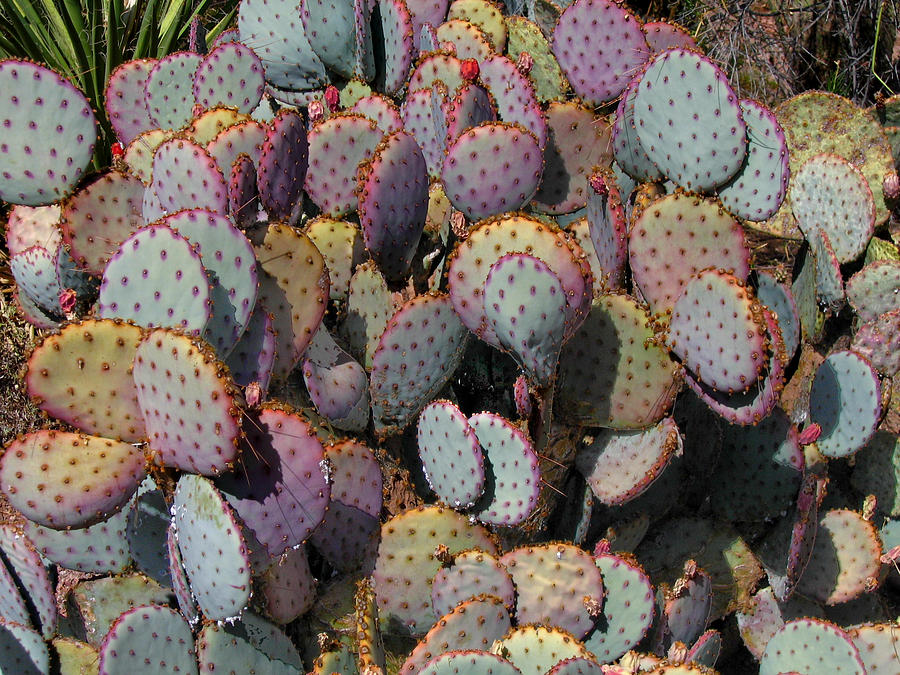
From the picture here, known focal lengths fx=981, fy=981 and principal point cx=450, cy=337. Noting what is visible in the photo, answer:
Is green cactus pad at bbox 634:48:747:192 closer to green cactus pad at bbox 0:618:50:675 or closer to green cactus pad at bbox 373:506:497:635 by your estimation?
green cactus pad at bbox 373:506:497:635

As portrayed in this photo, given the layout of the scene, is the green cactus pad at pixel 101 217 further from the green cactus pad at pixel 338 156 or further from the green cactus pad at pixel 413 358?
the green cactus pad at pixel 413 358

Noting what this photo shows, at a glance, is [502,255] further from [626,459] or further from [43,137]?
[43,137]

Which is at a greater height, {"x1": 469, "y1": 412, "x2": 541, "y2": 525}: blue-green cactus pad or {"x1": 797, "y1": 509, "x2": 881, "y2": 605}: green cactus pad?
{"x1": 469, "y1": 412, "x2": 541, "y2": 525}: blue-green cactus pad

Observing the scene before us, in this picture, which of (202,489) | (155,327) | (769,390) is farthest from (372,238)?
(769,390)

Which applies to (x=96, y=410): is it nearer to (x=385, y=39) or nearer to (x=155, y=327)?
(x=155, y=327)

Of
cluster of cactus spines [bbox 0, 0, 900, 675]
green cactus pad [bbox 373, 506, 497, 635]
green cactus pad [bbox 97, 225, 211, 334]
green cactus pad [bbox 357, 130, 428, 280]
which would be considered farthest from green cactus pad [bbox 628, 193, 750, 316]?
green cactus pad [bbox 97, 225, 211, 334]
